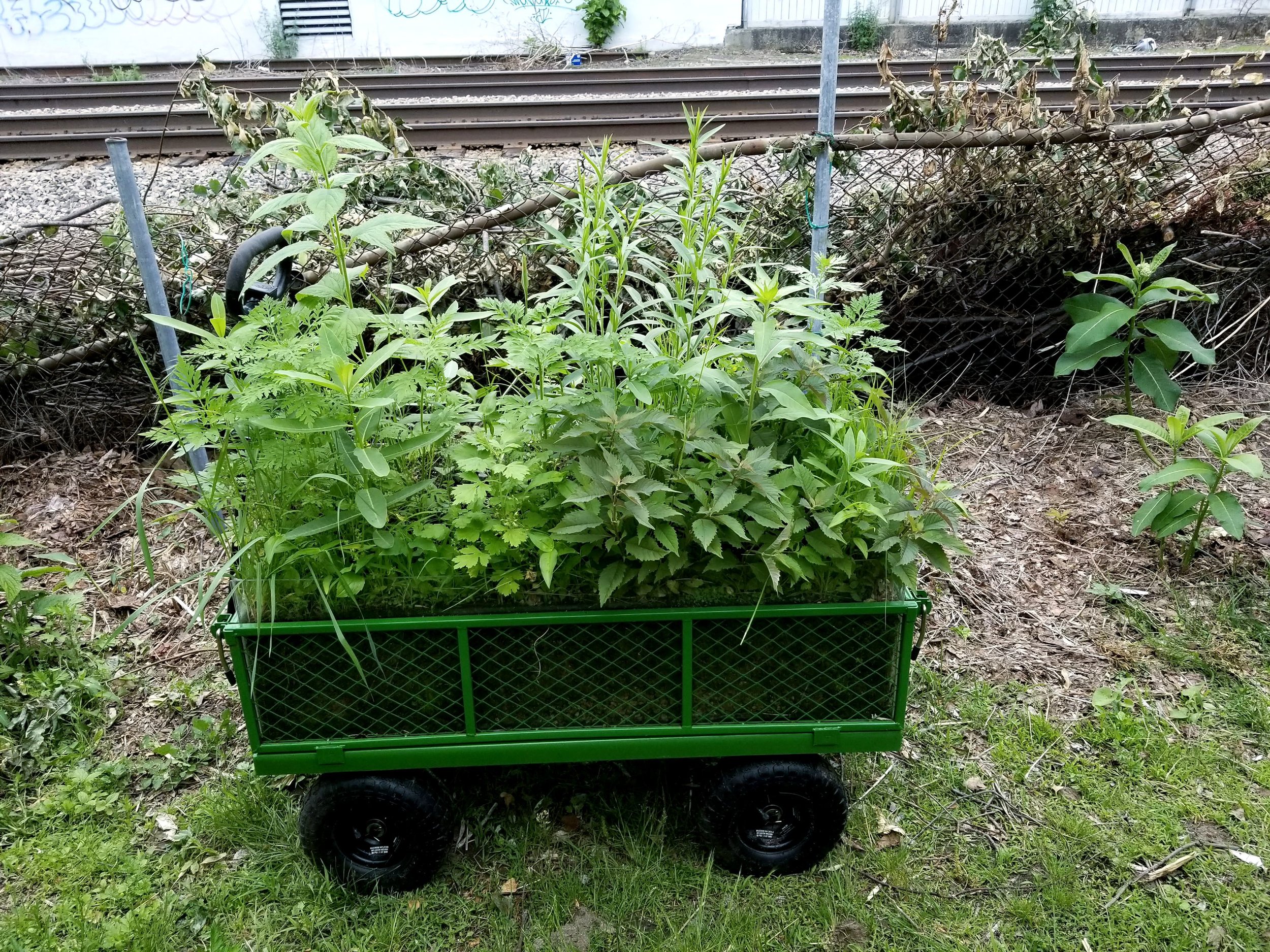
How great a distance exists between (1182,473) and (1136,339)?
1.20 meters

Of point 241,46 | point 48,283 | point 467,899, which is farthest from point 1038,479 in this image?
point 241,46

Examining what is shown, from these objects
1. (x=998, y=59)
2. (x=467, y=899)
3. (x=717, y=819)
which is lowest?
(x=467, y=899)

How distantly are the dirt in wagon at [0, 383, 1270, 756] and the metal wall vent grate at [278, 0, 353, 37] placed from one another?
1454 centimetres

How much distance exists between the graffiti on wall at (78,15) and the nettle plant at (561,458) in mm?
16689

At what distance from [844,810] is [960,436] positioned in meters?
2.53

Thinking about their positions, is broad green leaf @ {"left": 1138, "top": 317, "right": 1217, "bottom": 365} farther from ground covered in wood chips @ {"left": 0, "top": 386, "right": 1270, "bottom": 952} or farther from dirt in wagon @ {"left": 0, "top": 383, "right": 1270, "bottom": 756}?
ground covered in wood chips @ {"left": 0, "top": 386, "right": 1270, "bottom": 952}

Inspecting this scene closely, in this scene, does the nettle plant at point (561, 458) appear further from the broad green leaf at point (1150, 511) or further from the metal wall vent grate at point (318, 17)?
the metal wall vent grate at point (318, 17)

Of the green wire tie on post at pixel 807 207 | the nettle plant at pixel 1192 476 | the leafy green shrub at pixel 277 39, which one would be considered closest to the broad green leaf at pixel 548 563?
the green wire tie on post at pixel 807 207

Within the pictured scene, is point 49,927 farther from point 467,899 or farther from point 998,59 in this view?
point 998,59

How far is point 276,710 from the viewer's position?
93.4 inches

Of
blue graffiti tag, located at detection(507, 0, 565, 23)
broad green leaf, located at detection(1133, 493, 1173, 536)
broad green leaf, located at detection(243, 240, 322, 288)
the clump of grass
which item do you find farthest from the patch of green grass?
blue graffiti tag, located at detection(507, 0, 565, 23)

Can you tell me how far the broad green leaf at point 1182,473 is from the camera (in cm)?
347

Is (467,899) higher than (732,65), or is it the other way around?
(732,65)

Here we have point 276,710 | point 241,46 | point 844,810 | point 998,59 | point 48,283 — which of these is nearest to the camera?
point 276,710
